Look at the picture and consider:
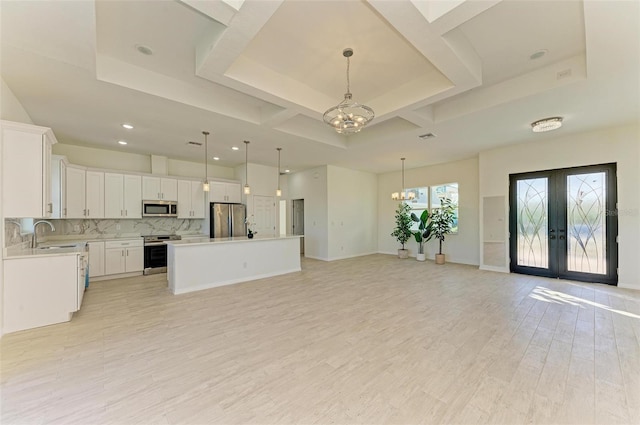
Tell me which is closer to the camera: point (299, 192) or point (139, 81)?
point (139, 81)

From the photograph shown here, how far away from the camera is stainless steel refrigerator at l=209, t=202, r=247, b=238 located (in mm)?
7328

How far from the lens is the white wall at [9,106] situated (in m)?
3.17

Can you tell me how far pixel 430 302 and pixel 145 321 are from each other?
4.19 metres

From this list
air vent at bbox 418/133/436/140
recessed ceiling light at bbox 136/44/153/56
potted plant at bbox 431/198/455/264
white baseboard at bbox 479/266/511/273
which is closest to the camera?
recessed ceiling light at bbox 136/44/153/56

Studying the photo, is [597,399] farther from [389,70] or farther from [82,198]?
[82,198]

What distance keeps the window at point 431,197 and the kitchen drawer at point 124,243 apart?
25.8 ft

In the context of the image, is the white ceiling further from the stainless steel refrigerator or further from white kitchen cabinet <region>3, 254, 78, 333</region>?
the stainless steel refrigerator

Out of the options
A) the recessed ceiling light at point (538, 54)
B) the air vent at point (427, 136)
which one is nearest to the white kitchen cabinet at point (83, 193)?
the air vent at point (427, 136)

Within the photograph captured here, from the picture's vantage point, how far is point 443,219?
307 inches

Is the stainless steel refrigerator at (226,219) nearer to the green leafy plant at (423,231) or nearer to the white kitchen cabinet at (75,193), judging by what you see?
the white kitchen cabinet at (75,193)

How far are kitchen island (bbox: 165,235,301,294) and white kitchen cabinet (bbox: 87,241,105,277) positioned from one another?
58.3 inches

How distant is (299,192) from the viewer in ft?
30.6

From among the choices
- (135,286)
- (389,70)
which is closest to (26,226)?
(135,286)

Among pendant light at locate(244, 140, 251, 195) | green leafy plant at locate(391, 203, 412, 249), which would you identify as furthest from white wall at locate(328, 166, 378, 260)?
pendant light at locate(244, 140, 251, 195)
